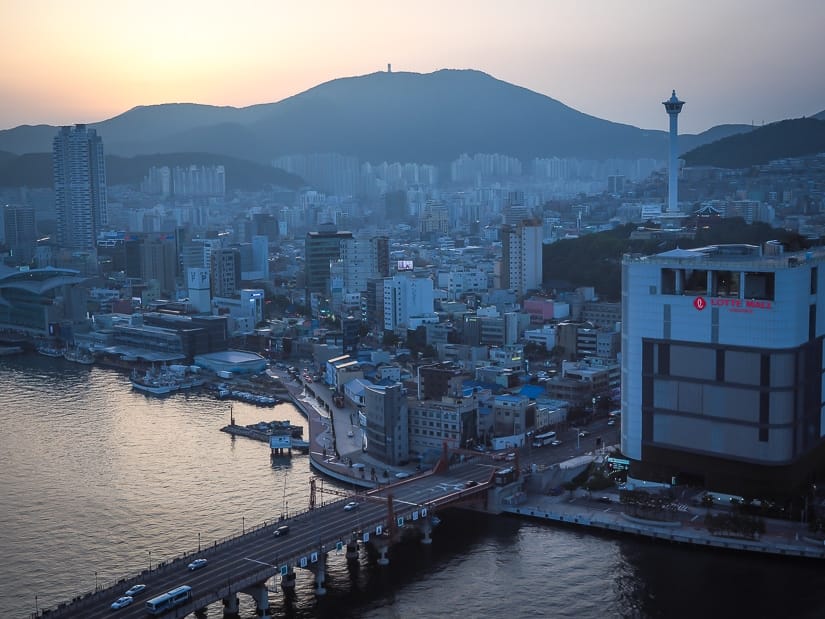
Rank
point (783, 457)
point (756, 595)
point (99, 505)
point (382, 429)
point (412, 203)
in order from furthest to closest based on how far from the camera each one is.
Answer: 1. point (412, 203)
2. point (382, 429)
3. point (99, 505)
4. point (783, 457)
5. point (756, 595)

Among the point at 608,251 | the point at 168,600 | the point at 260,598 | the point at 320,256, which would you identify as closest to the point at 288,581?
the point at 260,598

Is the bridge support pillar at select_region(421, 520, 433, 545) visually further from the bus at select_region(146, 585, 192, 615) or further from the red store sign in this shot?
the red store sign

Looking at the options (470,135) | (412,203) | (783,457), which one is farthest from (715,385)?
(470,135)

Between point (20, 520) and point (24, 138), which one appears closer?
point (20, 520)

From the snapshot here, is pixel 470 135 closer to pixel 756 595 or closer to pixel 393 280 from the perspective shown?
pixel 393 280

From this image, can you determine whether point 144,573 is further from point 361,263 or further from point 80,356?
point 361,263
